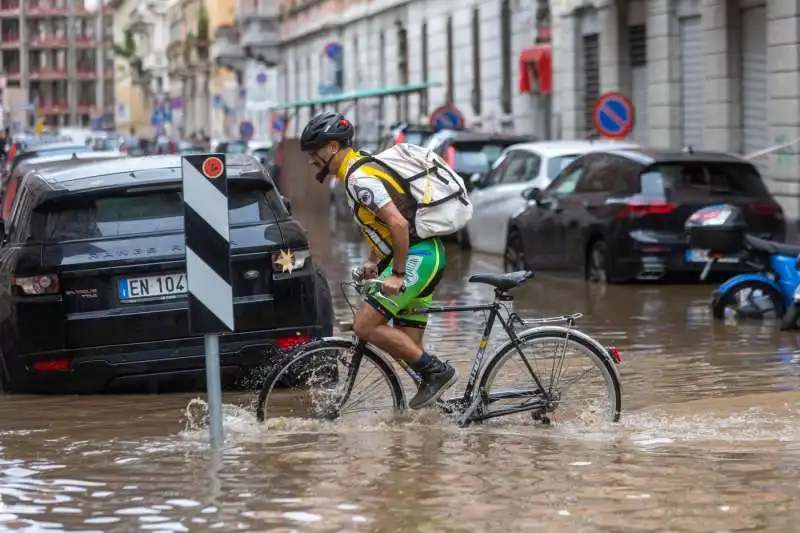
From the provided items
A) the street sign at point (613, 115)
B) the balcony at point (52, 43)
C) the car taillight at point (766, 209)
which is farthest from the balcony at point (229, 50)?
the balcony at point (52, 43)

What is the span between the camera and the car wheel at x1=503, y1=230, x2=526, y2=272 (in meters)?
20.4

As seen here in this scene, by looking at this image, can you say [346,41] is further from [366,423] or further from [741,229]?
[366,423]

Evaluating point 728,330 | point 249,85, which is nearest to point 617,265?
point 728,330

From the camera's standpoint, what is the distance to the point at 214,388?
8484 mm

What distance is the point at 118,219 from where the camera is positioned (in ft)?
35.1

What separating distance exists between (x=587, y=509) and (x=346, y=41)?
5251 centimetres

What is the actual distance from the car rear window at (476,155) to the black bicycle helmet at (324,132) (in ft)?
57.5

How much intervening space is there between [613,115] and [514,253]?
228 inches

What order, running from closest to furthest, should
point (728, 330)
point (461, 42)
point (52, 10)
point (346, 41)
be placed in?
point (728, 330) → point (461, 42) → point (346, 41) → point (52, 10)

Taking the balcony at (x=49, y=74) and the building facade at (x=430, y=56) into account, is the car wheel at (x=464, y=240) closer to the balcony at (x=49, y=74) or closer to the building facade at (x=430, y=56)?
the building facade at (x=430, y=56)

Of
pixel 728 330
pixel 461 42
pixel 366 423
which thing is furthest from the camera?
pixel 461 42

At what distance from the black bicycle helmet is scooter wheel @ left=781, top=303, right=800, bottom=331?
225 inches

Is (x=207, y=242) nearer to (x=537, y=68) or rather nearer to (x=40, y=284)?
(x=40, y=284)

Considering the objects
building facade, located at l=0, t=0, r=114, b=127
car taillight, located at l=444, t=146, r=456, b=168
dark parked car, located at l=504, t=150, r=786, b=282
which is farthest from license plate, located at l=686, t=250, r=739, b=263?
building facade, located at l=0, t=0, r=114, b=127
